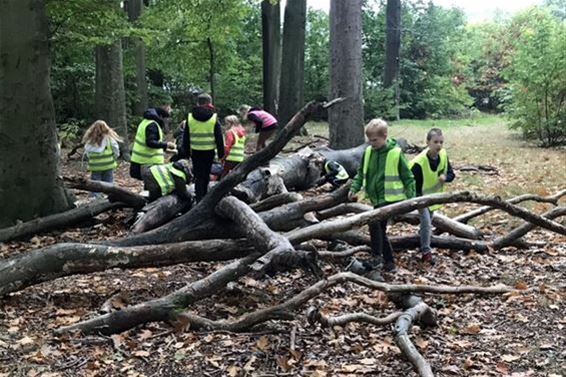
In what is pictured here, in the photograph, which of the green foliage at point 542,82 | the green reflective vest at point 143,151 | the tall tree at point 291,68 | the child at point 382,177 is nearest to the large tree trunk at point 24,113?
the green reflective vest at point 143,151

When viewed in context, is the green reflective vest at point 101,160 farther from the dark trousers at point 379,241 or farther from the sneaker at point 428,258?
the sneaker at point 428,258

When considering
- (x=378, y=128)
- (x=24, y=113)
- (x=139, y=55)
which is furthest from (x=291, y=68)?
(x=378, y=128)

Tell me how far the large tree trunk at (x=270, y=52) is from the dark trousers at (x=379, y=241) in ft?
55.9

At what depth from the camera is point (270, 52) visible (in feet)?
79.8

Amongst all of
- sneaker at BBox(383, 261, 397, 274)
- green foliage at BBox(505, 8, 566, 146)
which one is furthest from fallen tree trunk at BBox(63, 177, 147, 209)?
green foliage at BBox(505, 8, 566, 146)

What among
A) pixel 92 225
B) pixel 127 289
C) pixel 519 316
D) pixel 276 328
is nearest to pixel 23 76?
pixel 92 225

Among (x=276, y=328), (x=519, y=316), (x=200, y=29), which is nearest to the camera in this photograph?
(x=276, y=328)

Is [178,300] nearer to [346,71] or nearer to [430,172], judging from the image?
[430,172]

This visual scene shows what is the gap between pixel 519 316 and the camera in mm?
5262

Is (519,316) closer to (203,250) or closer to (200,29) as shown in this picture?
(203,250)

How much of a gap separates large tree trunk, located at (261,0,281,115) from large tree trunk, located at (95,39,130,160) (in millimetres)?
8555

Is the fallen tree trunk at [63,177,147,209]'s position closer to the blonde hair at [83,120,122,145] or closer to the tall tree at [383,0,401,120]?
the blonde hair at [83,120,122,145]

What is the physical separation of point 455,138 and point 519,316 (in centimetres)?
1665

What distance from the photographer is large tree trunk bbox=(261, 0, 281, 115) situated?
23656 millimetres
